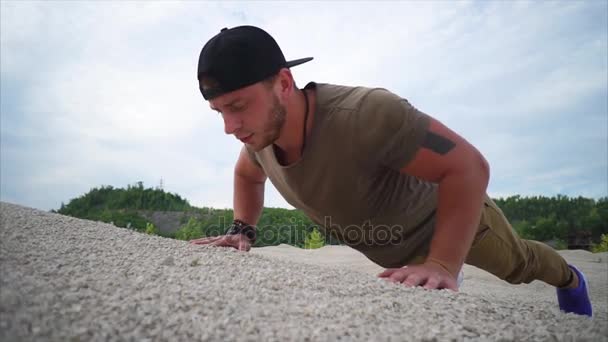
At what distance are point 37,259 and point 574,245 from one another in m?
8.31

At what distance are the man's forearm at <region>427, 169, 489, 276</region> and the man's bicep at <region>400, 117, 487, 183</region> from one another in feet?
0.15

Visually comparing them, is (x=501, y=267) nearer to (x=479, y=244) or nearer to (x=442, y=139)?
(x=479, y=244)

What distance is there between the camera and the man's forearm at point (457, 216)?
1.99m

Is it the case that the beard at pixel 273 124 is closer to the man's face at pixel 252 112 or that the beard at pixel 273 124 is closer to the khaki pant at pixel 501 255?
the man's face at pixel 252 112

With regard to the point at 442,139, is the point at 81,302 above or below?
below

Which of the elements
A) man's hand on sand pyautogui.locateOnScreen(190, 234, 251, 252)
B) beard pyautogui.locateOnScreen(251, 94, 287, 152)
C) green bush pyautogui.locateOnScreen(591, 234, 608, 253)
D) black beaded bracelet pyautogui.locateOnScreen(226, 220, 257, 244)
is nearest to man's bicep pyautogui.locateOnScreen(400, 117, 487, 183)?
beard pyautogui.locateOnScreen(251, 94, 287, 152)

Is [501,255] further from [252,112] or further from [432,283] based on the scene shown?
[252,112]

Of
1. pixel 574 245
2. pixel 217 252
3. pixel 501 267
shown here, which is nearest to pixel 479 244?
pixel 501 267

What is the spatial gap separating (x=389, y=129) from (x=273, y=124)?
52 cm

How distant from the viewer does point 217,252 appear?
2141 millimetres

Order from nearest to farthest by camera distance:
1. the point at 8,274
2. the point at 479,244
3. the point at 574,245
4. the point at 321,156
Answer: the point at 8,274 < the point at 321,156 < the point at 479,244 < the point at 574,245

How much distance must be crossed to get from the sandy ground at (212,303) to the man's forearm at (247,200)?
0.95 meters

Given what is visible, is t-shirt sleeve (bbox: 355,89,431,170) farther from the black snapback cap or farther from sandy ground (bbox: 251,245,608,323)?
sandy ground (bbox: 251,245,608,323)

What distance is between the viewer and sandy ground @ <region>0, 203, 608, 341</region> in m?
1.14
